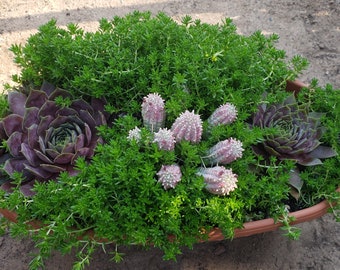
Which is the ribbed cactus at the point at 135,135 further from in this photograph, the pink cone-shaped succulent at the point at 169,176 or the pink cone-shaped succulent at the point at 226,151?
the pink cone-shaped succulent at the point at 226,151

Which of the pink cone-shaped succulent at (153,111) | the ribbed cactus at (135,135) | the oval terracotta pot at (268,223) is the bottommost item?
the oval terracotta pot at (268,223)

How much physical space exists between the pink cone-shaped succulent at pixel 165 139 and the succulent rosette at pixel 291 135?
52 cm

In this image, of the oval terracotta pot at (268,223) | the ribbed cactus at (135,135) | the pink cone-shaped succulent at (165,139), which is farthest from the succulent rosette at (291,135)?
the ribbed cactus at (135,135)

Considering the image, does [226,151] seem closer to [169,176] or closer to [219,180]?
[219,180]

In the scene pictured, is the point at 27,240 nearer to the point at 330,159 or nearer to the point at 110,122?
the point at 110,122

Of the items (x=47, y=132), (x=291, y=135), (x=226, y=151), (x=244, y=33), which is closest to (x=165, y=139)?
(x=226, y=151)

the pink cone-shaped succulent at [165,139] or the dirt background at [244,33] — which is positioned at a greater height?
the pink cone-shaped succulent at [165,139]

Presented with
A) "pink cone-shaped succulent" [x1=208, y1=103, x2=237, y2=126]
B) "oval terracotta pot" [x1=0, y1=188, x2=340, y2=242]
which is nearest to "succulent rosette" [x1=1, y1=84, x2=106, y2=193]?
"oval terracotta pot" [x1=0, y1=188, x2=340, y2=242]

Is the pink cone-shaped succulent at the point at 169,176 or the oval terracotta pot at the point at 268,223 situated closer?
the pink cone-shaped succulent at the point at 169,176

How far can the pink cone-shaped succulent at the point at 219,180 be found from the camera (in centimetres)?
189

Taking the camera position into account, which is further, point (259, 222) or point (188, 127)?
point (259, 222)

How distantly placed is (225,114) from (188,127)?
23 centimetres

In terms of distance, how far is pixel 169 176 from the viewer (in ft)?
6.18

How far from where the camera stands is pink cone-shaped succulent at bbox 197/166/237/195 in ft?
6.19
